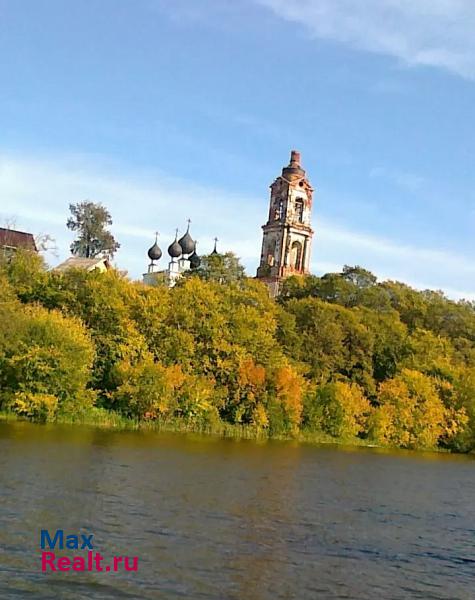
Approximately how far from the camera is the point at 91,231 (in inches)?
3819

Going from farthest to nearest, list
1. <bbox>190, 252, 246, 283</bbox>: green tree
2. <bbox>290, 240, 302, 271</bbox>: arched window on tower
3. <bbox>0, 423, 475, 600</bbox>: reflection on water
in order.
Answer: <bbox>290, 240, 302, 271</bbox>: arched window on tower, <bbox>190, 252, 246, 283</bbox>: green tree, <bbox>0, 423, 475, 600</bbox>: reflection on water

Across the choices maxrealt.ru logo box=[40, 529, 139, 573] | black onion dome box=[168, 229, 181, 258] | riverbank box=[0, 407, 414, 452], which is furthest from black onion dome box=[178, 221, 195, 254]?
maxrealt.ru logo box=[40, 529, 139, 573]

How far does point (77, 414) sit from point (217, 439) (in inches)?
378

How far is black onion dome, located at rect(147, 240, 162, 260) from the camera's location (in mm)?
116812

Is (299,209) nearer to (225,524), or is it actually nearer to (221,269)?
(221,269)

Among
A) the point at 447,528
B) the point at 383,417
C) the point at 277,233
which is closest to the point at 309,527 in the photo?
the point at 447,528

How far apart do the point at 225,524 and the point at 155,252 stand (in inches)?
3756

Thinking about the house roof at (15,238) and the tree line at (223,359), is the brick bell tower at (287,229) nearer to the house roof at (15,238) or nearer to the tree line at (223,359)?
the tree line at (223,359)

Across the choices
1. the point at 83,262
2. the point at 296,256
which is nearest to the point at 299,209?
the point at 296,256

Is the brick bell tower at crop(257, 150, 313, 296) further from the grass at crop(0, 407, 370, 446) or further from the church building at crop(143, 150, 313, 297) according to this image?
the grass at crop(0, 407, 370, 446)

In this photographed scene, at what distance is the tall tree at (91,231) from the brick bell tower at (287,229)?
61.4 ft

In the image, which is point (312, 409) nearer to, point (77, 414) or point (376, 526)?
point (77, 414)

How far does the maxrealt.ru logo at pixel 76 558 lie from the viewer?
17141 millimetres

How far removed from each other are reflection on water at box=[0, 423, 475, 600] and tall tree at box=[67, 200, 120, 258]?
57006 mm
